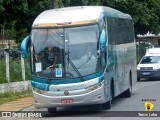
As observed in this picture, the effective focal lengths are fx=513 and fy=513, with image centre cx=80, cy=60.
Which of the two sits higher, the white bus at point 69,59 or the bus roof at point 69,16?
the bus roof at point 69,16

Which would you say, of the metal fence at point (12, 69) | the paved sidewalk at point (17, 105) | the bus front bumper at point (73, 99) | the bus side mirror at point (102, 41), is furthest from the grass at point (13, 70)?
the bus side mirror at point (102, 41)

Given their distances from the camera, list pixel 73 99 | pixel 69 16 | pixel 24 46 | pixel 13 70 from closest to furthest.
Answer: pixel 73 99
pixel 24 46
pixel 69 16
pixel 13 70

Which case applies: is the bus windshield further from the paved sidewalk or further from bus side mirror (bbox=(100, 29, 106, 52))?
the paved sidewalk

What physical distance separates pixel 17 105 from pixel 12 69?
5417mm

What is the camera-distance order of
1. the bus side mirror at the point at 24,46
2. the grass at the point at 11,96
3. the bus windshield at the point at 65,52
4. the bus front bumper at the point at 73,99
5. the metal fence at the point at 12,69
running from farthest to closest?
the metal fence at the point at 12,69 → the grass at the point at 11,96 → the bus side mirror at the point at 24,46 → the bus windshield at the point at 65,52 → the bus front bumper at the point at 73,99

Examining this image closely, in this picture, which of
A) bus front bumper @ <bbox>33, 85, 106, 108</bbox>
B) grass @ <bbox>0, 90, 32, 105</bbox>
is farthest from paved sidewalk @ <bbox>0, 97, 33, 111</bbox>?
bus front bumper @ <bbox>33, 85, 106, 108</bbox>

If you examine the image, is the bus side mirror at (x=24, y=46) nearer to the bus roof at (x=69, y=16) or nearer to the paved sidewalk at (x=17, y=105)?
the bus roof at (x=69, y=16)

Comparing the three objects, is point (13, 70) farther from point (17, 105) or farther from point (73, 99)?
point (73, 99)

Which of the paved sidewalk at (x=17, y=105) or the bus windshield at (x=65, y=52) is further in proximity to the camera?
the paved sidewalk at (x=17, y=105)

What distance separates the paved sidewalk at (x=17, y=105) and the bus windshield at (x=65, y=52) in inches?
91.1

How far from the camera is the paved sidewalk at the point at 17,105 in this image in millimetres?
17775

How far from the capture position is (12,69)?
24.1 m

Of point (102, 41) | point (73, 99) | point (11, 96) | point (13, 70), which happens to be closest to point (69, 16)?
point (102, 41)

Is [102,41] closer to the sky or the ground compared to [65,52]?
closer to the sky
